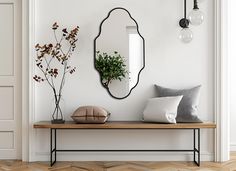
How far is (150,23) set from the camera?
14.3 feet

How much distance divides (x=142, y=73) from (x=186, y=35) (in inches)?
29.8

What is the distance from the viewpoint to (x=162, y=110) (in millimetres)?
3941

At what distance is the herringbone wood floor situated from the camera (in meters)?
3.90

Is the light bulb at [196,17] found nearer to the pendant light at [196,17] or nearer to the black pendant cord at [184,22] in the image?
the pendant light at [196,17]

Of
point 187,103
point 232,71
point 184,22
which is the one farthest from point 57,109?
point 232,71

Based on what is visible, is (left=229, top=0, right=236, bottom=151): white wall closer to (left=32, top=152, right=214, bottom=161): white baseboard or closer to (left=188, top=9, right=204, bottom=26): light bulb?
(left=32, top=152, right=214, bottom=161): white baseboard

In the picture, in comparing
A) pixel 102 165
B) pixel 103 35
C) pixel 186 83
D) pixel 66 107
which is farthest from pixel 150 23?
pixel 102 165

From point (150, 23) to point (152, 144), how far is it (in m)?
1.60

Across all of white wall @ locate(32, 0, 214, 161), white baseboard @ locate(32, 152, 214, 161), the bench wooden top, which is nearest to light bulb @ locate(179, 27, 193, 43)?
white wall @ locate(32, 0, 214, 161)

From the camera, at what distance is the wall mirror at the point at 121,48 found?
4340mm

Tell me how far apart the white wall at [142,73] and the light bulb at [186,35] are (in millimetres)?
256

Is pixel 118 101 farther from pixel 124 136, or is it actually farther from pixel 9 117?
pixel 9 117

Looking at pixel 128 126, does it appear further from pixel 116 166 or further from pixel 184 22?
pixel 184 22

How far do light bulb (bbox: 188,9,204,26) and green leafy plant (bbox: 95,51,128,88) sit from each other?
101 centimetres
